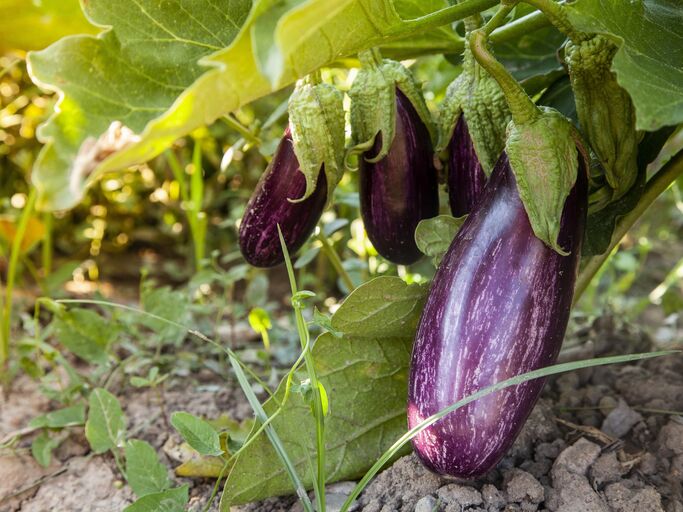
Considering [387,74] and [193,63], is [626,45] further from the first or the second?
[193,63]

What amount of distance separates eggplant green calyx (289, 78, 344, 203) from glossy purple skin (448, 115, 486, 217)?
0.14 m

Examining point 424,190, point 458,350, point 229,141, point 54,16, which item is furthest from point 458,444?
point 229,141

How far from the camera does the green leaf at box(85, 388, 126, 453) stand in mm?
1115

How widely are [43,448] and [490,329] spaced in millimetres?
694

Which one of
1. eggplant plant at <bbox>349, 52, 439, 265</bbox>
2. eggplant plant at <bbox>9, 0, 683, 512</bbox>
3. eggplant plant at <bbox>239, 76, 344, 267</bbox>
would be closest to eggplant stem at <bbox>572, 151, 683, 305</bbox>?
eggplant plant at <bbox>9, 0, 683, 512</bbox>

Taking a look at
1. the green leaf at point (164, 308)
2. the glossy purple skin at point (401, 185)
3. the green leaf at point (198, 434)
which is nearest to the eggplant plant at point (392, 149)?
the glossy purple skin at point (401, 185)

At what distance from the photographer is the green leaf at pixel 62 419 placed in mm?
1182

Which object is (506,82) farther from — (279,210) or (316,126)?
(279,210)

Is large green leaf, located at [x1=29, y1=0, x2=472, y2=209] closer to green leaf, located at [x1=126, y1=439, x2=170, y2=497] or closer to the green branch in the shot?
the green branch

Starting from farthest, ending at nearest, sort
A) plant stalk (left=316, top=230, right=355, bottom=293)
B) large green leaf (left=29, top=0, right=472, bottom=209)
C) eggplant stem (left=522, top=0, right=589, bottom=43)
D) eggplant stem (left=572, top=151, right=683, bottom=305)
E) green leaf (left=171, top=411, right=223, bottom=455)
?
plant stalk (left=316, top=230, right=355, bottom=293), eggplant stem (left=572, top=151, right=683, bottom=305), green leaf (left=171, top=411, right=223, bottom=455), eggplant stem (left=522, top=0, right=589, bottom=43), large green leaf (left=29, top=0, right=472, bottom=209)

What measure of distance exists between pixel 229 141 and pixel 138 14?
1.55 m

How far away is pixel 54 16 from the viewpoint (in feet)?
3.81

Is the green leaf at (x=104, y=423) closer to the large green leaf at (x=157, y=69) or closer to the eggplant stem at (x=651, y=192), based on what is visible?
the large green leaf at (x=157, y=69)

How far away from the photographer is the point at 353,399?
1.02 metres
